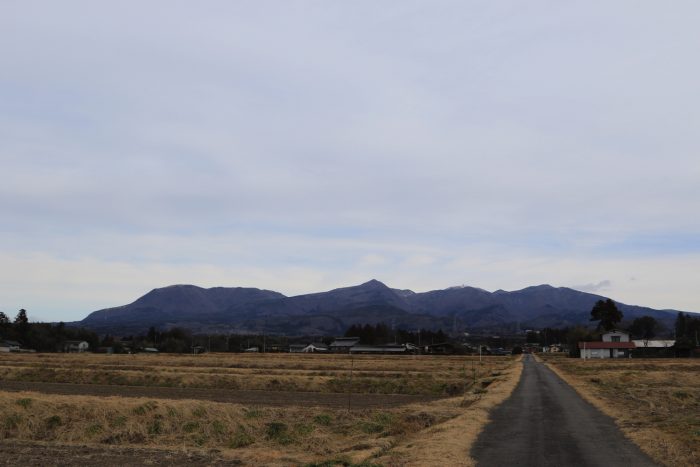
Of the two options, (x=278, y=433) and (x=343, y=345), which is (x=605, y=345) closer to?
(x=343, y=345)

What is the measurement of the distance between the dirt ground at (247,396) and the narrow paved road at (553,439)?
10969 millimetres

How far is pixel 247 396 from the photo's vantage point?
135 feet

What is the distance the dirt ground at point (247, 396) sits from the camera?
3709cm

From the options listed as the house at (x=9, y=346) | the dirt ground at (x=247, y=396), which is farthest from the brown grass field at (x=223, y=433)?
the house at (x=9, y=346)

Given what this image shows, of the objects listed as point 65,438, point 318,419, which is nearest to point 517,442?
point 318,419

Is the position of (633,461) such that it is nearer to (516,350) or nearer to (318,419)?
(318,419)

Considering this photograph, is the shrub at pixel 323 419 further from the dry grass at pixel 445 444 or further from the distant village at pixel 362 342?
the distant village at pixel 362 342

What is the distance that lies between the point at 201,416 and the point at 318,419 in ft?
15.6

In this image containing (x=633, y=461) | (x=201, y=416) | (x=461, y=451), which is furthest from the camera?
(x=201, y=416)

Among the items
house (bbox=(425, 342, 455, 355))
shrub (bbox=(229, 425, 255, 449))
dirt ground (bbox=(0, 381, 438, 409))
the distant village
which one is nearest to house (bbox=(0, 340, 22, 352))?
the distant village

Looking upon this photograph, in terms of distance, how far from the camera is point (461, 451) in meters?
16.6

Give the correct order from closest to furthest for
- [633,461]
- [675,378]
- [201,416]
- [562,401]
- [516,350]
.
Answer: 1. [633,461]
2. [201,416]
3. [562,401]
4. [675,378]
5. [516,350]

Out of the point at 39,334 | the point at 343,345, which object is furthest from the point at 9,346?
the point at 343,345

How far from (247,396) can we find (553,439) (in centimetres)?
2628
